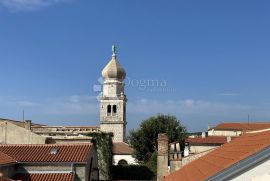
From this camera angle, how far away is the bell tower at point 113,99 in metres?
93.6

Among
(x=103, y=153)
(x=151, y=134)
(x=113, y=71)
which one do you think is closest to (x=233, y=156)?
(x=103, y=153)

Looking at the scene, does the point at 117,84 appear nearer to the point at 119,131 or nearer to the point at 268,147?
the point at 119,131

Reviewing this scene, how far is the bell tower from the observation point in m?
93.6

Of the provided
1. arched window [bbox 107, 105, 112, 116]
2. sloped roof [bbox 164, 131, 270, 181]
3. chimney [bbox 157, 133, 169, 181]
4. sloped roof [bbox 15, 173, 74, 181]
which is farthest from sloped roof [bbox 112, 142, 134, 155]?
sloped roof [bbox 164, 131, 270, 181]

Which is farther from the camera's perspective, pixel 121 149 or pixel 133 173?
pixel 121 149

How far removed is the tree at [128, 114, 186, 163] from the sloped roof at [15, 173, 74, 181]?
36828mm

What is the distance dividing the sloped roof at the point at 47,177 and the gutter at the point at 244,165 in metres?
20.3

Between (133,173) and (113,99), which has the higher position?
(113,99)

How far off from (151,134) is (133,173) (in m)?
15.2

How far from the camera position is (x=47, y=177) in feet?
88.2

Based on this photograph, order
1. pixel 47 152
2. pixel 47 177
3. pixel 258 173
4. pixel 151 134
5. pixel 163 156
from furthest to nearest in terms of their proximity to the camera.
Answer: pixel 151 134
pixel 47 152
pixel 163 156
pixel 47 177
pixel 258 173

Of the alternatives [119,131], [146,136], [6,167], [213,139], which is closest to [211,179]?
[6,167]

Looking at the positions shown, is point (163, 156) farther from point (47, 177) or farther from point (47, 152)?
point (47, 152)

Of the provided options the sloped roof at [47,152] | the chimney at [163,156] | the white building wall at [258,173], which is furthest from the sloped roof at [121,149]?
the white building wall at [258,173]
